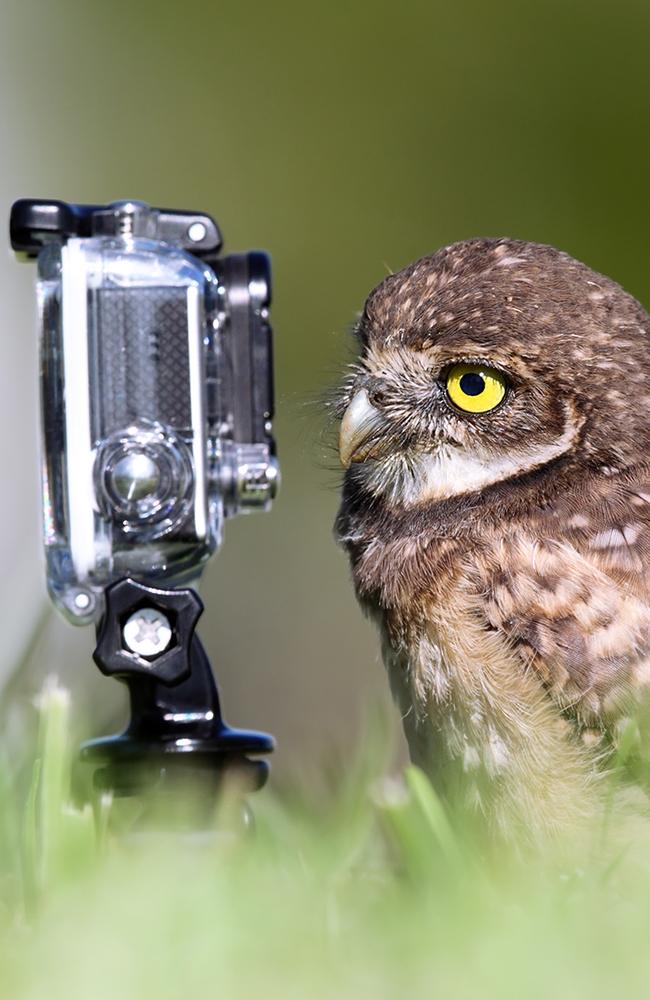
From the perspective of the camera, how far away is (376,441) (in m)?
2.98

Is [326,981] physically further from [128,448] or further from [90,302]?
[90,302]

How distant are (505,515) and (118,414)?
0.73 meters

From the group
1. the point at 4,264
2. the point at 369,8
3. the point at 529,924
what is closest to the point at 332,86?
the point at 369,8

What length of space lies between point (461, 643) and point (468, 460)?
45cm

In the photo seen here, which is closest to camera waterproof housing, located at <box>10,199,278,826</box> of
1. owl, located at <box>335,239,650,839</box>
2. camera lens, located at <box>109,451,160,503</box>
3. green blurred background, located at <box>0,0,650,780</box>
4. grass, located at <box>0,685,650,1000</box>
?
camera lens, located at <box>109,451,160,503</box>

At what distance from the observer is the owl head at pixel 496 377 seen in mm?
2746

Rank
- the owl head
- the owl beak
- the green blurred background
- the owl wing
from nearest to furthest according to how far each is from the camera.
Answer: the owl wing, the owl head, the owl beak, the green blurred background

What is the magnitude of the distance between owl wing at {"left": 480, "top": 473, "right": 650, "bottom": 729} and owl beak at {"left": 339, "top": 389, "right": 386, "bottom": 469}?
45 cm

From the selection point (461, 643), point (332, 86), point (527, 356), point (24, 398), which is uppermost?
point (332, 86)

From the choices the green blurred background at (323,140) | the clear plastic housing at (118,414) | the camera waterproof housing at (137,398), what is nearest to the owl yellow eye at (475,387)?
the camera waterproof housing at (137,398)

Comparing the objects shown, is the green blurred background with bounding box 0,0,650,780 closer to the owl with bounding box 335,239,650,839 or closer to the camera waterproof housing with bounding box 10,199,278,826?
the owl with bounding box 335,239,650,839

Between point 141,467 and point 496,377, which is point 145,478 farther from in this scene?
point 496,377

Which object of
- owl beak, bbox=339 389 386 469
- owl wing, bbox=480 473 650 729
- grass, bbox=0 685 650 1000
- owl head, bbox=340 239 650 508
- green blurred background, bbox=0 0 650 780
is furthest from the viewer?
green blurred background, bbox=0 0 650 780

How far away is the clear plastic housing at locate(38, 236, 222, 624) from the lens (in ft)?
8.05
